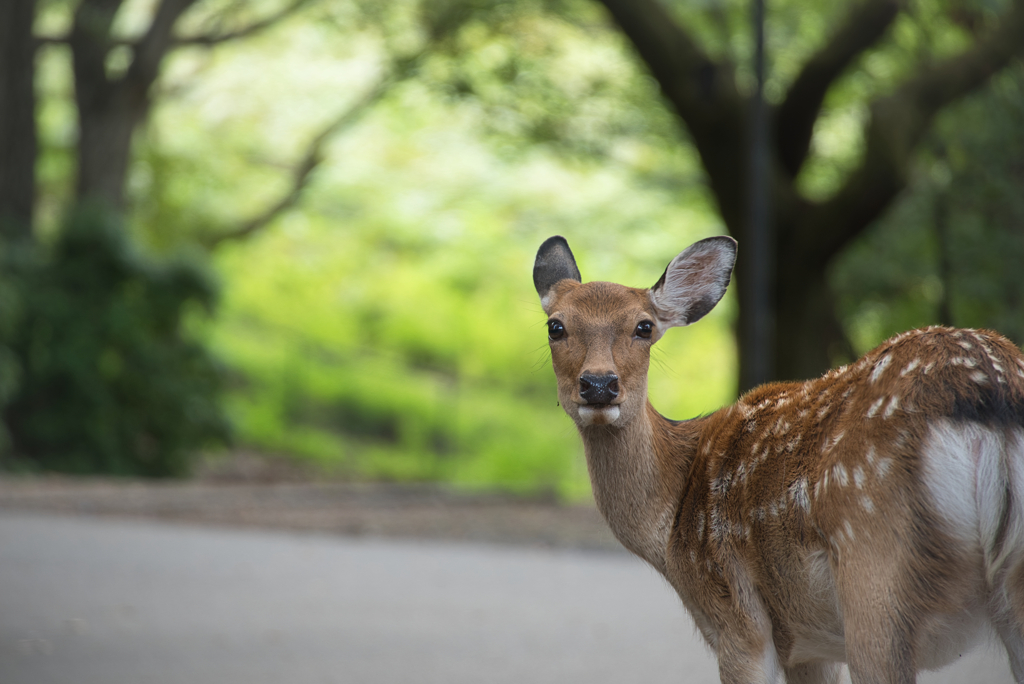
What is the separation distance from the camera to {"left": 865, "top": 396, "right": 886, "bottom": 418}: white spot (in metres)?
3.07

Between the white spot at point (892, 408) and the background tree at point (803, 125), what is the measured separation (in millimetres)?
10584

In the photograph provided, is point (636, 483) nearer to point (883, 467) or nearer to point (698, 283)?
point (698, 283)

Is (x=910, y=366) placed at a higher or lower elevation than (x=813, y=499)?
higher

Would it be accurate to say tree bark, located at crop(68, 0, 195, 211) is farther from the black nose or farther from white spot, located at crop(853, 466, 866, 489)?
white spot, located at crop(853, 466, 866, 489)

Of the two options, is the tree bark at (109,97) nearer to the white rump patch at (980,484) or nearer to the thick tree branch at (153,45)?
the thick tree branch at (153,45)

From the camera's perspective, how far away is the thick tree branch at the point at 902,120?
12641mm

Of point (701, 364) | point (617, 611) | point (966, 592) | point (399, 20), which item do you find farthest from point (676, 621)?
point (701, 364)

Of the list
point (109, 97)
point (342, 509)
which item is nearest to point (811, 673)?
point (342, 509)

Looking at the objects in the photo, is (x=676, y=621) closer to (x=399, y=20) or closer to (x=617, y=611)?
(x=617, y=611)

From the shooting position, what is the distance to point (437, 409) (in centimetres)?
2575

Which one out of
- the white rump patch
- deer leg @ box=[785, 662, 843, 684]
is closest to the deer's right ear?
deer leg @ box=[785, 662, 843, 684]

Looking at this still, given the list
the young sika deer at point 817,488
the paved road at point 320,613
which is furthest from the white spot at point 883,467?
the paved road at point 320,613

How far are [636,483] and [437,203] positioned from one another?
84.0 feet

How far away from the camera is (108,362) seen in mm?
17172
